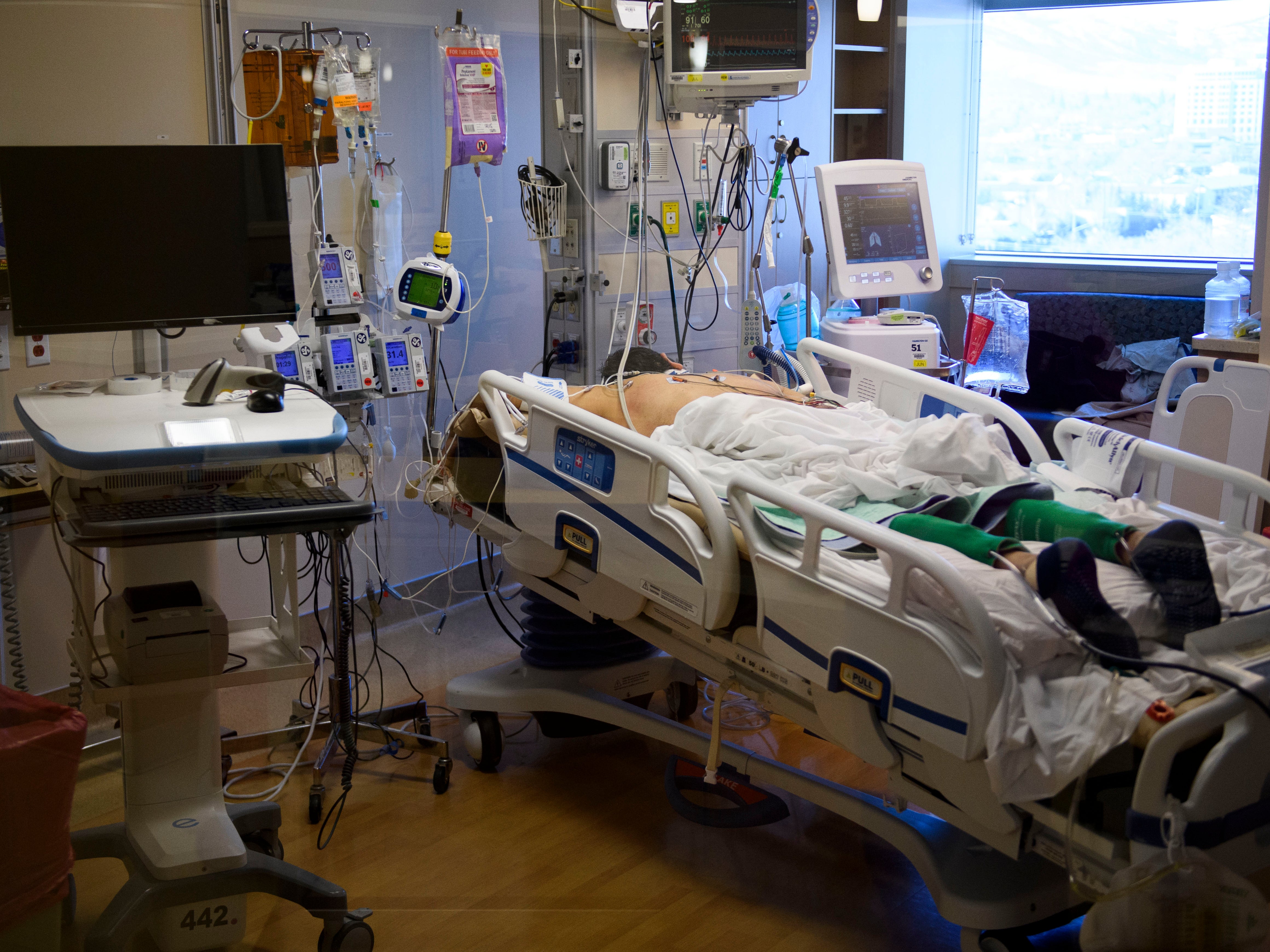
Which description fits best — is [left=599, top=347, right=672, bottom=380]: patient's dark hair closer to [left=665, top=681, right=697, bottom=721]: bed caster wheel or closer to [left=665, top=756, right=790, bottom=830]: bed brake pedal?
[left=665, top=681, right=697, bottom=721]: bed caster wheel

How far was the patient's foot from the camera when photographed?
153 centimetres

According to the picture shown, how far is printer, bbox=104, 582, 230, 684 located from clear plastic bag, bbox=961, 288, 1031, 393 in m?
1.66

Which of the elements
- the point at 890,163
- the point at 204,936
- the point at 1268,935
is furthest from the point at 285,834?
the point at 890,163

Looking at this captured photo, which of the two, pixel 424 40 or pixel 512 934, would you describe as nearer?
pixel 512 934

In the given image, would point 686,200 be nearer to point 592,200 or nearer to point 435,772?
point 592,200

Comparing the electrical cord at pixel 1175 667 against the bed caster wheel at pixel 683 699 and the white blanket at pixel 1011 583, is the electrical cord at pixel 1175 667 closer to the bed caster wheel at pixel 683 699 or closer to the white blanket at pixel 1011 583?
the white blanket at pixel 1011 583

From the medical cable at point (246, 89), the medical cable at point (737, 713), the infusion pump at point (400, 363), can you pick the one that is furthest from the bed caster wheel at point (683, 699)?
the medical cable at point (246, 89)

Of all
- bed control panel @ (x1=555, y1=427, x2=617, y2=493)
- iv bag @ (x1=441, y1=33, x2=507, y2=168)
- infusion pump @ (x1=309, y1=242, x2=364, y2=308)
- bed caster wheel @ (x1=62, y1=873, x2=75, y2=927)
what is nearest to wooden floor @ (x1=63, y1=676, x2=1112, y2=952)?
bed caster wheel @ (x1=62, y1=873, x2=75, y2=927)

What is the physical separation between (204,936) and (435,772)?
74cm

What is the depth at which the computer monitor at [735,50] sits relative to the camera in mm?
2773

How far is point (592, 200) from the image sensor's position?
2.92 m

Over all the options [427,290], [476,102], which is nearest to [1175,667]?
[427,290]

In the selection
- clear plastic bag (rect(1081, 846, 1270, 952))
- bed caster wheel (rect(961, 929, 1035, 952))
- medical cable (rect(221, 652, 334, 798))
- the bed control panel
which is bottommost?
bed caster wheel (rect(961, 929, 1035, 952))

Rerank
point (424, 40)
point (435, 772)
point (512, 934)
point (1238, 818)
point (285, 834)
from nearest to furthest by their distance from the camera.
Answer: point (1238, 818), point (512, 934), point (285, 834), point (435, 772), point (424, 40)
